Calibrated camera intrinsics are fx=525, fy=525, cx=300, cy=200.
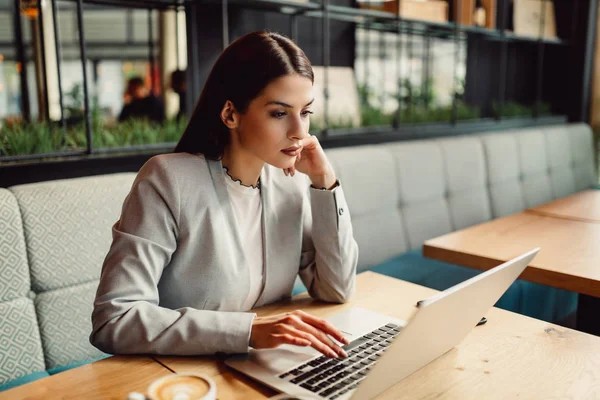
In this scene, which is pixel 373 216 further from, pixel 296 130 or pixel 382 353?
pixel 382 353

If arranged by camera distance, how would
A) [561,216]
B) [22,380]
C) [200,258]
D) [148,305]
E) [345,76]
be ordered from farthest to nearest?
[345,76]
[561,216]
[22,380]
[200,258]
[148,305]

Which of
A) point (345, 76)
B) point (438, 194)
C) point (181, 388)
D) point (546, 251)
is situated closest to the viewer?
point (181, 388)

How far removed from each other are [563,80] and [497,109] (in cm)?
118

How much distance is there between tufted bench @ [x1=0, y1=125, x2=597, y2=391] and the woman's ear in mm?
610

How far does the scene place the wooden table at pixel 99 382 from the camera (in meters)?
0.80

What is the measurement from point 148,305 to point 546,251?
50.4 inches

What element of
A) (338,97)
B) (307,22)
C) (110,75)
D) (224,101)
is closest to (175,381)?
(224,101)

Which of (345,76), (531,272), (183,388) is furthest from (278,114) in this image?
(345,76)

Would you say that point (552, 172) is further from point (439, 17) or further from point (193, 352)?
point (193, 352)

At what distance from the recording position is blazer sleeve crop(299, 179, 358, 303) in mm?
1226

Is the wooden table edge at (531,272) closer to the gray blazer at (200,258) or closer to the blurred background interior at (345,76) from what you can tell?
the gray blazer at (200,258)

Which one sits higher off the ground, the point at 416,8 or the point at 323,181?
the point at 416,8

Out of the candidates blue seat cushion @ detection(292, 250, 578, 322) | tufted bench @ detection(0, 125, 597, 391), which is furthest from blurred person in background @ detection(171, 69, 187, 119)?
blue seat cushion @ detection(292, 250, 578, 322)

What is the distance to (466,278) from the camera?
2428mm
